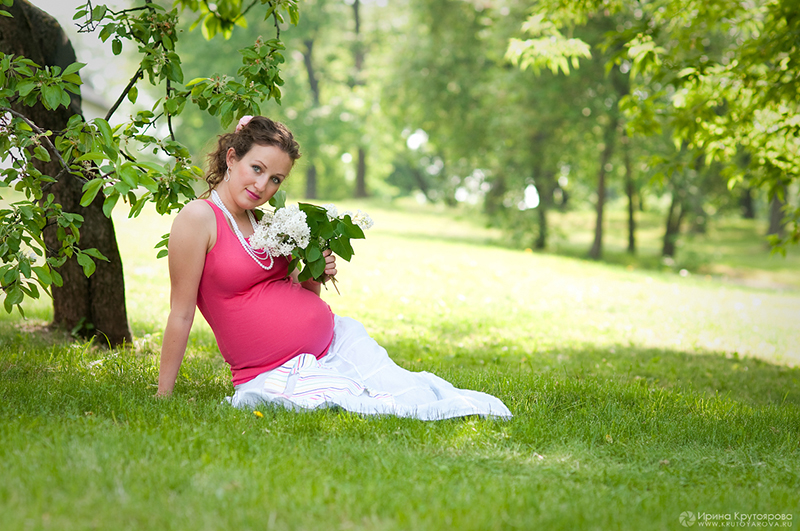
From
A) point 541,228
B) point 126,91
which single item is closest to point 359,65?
point 541,228

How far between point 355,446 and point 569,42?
5.77 meters

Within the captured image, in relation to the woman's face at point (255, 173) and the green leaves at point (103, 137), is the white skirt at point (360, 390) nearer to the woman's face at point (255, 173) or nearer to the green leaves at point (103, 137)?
the woman's face at point (255, 173)

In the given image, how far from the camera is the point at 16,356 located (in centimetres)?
468

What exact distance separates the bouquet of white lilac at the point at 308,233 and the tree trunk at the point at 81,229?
6.72ft

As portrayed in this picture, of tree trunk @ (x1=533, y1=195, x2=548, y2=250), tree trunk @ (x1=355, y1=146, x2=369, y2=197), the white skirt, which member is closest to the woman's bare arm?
the white skirt

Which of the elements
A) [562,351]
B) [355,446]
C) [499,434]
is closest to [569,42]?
[562,351]

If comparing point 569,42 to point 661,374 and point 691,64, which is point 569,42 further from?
point 661,374

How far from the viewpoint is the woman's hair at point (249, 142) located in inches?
153

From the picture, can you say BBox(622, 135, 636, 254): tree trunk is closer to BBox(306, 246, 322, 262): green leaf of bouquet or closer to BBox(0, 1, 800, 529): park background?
BBox(0, 1, 800, 529): park background

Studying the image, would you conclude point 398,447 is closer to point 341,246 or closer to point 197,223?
point 341,246

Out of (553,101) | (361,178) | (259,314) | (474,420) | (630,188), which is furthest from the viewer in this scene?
(361,178)

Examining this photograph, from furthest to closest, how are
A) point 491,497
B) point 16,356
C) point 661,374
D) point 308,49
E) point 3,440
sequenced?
point 308,49
point 661,374
point 16,356
point 3,440
point 491,497

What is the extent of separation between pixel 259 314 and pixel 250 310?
0.06 meters

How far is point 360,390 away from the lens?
397 centimetres
